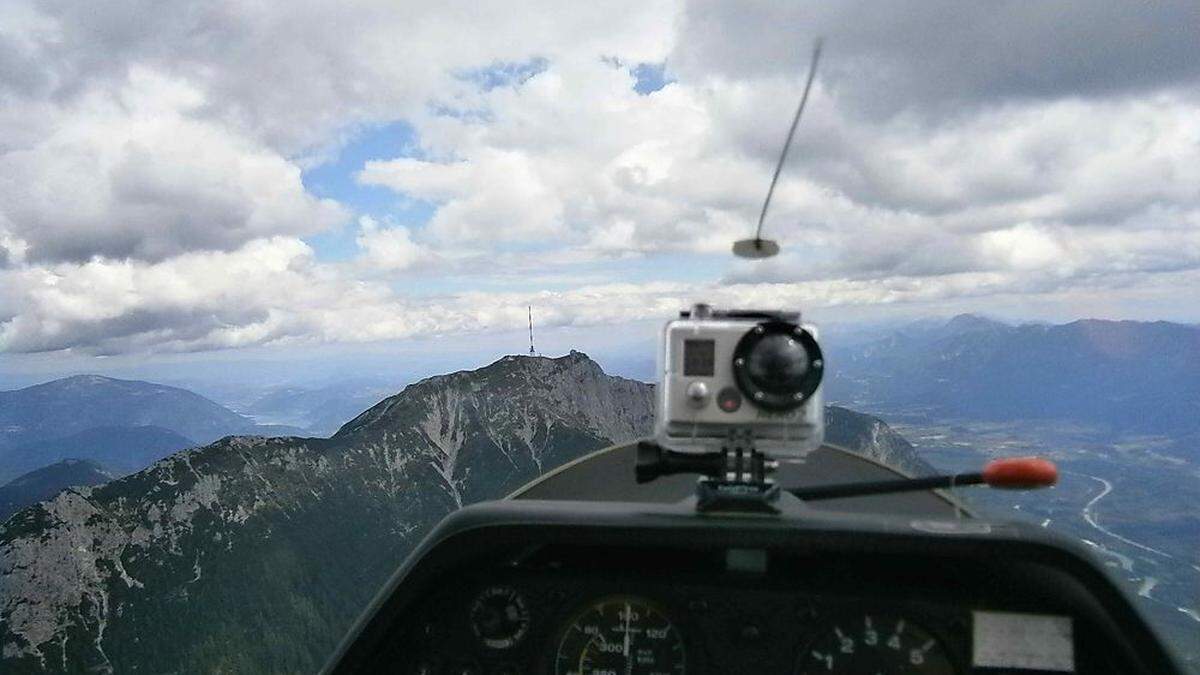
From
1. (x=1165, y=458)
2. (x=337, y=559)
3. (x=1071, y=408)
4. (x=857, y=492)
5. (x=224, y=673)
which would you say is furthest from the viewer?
(x=1071, y=408)

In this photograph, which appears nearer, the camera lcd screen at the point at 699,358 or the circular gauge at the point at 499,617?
the camera lcd screen at the point at 699,358

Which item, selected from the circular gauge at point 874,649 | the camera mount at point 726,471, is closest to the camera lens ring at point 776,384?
the camera mount at point 726,471

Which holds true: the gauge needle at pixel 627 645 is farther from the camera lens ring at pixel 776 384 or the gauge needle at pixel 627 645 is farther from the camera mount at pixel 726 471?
the camera lens ring at pixel 776 384

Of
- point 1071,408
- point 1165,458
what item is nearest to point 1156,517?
point 1165,458

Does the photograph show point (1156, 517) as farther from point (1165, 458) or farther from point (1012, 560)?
point (1012, 560)

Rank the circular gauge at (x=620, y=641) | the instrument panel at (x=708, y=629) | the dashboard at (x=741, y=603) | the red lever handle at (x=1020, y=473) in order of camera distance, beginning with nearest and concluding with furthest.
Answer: the red lever handle at (x=1020, y=473) → the dashboard at (x=741, y=603) → the instrument panel at (x=708, y=629) → the circular gauge at (x=620, y=641)

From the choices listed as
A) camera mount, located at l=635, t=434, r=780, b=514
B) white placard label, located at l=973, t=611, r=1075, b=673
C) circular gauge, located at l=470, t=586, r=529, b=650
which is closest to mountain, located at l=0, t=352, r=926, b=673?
circular gauge, located at l=470, t=586, r=529, b=650

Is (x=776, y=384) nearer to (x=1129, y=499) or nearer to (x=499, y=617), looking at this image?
(x=499, y=617)

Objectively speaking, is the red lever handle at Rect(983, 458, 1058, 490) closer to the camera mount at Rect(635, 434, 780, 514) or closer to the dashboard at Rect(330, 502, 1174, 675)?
the dashboard at Rect(330, 502, 1174, 675)
